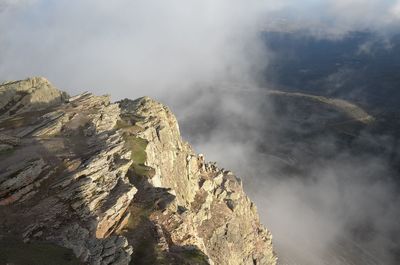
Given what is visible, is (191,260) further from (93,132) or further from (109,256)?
(93,132)

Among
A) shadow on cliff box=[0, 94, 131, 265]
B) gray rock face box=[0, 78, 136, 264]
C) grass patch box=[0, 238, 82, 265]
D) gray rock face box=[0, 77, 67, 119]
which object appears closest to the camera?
grass patch box=[0, 238, 82, 265]

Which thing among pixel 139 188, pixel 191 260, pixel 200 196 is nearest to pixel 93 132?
pixel 139 188

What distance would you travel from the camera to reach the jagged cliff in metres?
44.8

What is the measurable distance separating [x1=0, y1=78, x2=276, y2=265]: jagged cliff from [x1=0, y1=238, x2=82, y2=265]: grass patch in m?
0.19

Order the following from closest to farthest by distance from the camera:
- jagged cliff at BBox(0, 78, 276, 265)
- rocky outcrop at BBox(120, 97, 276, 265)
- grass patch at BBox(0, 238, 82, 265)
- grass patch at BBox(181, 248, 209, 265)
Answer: grass patch at BBox(0, 238, 82, 265), jagged cliff at BBox(0, 78, 276, 265), grass patch at BBox(181, 248, 209, 265), rocky outcrop at BBox(120, 97, 276, 265)

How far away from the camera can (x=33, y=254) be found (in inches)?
1507

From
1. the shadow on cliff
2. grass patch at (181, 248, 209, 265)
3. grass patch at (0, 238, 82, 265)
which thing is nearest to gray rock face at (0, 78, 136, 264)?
the shadow on cliff

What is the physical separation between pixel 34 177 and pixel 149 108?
62.4 meters

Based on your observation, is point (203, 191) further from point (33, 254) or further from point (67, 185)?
point (33, 254)

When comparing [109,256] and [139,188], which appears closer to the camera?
[109,256]

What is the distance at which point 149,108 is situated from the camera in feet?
370

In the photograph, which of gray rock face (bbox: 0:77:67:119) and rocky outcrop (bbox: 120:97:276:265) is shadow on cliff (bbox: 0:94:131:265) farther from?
gray rock face (bbox: 0:77:67:119)

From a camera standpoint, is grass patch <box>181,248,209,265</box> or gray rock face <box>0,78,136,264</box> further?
grass patch <box>181,248,209,265</box>

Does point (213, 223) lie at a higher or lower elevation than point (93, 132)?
lower
